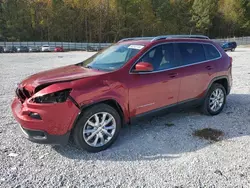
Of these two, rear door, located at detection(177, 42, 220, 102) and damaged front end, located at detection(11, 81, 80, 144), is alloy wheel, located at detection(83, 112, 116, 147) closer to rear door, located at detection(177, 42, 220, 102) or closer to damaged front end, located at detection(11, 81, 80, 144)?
damaged front end, located at detection(11, 81, 80, 144)

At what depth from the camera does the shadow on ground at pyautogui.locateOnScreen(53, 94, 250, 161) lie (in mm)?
3264

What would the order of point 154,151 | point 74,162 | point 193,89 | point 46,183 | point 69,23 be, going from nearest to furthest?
point 46,183
point 74,162
point 154,151
point 193,89
point 69,23

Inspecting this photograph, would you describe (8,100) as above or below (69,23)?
below

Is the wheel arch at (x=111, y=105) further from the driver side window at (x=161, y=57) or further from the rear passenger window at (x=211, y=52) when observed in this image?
the rear passenger window at (x=211, y=52)

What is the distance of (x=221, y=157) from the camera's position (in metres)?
3.17

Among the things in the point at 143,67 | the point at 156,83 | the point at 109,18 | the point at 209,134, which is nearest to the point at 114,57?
the point at 143,67

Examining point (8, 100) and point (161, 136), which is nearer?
point (161, 136)

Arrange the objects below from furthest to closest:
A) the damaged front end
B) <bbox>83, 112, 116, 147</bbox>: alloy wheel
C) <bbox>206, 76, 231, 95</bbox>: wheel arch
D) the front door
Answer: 1. <bbox>206, 76, 231, 95</bbox>: wheel arch
2. the front door
3. <bbox>83, 112, 116, 147</bbox>: alloy wheel
4. the damaged front end

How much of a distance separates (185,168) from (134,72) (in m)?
1.57

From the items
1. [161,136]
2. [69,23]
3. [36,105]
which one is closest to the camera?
[36,105]

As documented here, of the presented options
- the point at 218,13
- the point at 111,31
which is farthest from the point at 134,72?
the point at 218,13

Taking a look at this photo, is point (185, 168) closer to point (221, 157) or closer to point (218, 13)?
point (221, 157)

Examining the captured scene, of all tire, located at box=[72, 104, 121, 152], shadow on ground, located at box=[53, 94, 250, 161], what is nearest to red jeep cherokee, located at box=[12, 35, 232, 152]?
tire, located at box=[72, 104, 121, 152]

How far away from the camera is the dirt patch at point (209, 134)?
3.75 metres
